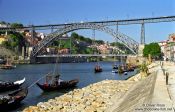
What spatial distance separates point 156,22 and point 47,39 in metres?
27.9

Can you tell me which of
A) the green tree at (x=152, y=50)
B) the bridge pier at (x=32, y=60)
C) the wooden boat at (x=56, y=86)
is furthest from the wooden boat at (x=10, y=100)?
the bridge pier at (x=32, y=60)

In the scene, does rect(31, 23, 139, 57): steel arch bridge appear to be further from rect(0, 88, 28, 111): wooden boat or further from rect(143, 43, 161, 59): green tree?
rect(0, 88, 28, 111): wooden boat

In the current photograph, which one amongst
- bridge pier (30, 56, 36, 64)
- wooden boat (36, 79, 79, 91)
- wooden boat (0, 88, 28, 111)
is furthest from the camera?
bridge pier (30, 56, 36, 64)

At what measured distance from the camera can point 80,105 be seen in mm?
16688

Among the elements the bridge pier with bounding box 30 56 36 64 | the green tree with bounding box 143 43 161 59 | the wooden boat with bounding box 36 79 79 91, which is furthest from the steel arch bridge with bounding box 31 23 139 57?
the wooden boat with bounding box 36 79 79 91

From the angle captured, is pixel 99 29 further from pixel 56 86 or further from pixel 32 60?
pixel 56 86

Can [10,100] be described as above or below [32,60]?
below

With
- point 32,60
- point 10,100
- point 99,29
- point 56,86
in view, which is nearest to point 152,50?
point 99,29

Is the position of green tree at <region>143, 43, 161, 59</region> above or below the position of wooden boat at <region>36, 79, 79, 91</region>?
above

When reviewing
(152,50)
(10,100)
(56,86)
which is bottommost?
(56,86)

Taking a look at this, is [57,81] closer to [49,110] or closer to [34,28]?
[49,110]

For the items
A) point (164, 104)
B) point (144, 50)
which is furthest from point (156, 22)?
point (164, 104)

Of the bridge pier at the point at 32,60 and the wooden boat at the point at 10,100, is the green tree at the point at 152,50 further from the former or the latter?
the wooden boat at the point at 10,100

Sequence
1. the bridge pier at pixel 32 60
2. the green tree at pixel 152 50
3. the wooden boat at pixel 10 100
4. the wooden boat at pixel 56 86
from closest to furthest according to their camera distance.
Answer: the wooden boat at pixel 10 100, the wooden boat at pixel 56 86, the green tree at pixel 152 50, the bridge pier at pixel 32 60
